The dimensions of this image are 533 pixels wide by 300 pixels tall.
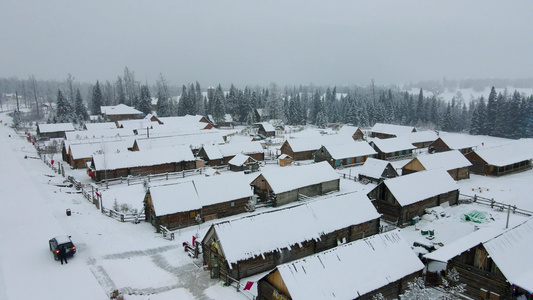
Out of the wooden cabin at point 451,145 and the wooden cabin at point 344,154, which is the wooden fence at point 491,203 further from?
the wooden cabin at point 451,145

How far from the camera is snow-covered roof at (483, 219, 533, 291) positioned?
54.6ft

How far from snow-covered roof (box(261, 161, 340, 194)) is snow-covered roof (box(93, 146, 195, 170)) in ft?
55.1

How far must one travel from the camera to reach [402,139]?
58.7 m

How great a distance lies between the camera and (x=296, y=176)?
116ft

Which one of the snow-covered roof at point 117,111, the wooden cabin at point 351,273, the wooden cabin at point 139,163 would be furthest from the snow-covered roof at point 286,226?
the snow-covered roof at point 117,111

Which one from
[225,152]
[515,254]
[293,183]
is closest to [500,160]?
[293,183]

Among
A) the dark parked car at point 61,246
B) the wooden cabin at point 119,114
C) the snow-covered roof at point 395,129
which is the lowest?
the snow-covered roof at point 395,129

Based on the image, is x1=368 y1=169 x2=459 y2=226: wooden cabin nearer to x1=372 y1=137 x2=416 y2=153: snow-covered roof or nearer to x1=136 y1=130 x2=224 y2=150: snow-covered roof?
x1=372 y1=137 x2=416 y2=153: snow-covered roof

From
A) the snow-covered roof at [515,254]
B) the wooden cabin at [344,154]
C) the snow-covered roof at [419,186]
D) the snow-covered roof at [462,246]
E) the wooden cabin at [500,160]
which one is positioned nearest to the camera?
the snow-covered roof at [515,254]

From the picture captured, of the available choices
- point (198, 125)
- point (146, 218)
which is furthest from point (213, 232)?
point (198, 125)

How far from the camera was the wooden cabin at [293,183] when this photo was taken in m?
33.2

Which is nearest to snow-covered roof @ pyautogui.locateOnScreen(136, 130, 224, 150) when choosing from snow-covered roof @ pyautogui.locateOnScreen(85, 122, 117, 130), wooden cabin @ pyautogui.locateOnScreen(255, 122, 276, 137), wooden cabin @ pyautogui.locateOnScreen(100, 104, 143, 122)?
wooden cabin @ pyautogui.locateOnScreen(255, 122, 276, 137)

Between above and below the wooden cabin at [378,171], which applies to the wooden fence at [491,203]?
below

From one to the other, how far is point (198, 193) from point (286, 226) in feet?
33.4
